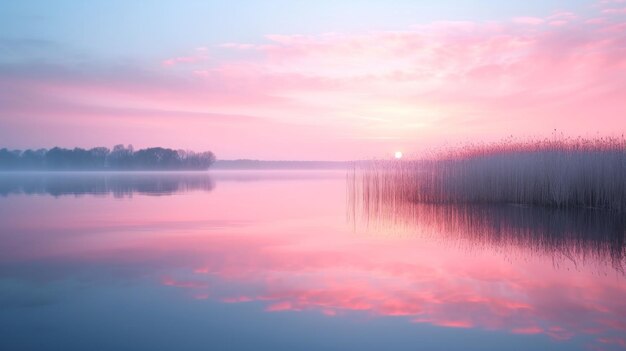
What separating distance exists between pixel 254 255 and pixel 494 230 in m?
3.89

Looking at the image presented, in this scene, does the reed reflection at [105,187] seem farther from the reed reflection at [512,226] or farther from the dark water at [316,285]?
the reed reflection at [512,226]

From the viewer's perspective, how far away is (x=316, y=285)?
4344mm

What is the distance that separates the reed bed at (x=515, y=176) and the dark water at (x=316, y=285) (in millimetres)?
1777

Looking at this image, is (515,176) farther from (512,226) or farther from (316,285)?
(316,285)

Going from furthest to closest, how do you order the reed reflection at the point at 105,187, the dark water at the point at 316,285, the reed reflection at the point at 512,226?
1. the reed reflection at the point at 105,187
2. the reed reflection at the point at 512,226
3. the dark water at the point at 316,285

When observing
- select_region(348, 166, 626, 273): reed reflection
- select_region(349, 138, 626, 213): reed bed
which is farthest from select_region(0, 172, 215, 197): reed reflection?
select_region(348, 166, 626, 273): reed reflection

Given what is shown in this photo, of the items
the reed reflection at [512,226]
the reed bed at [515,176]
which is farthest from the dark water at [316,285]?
the reed bed at [515,176]

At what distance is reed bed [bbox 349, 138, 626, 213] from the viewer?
9688 mm

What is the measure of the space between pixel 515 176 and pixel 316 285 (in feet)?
27.7

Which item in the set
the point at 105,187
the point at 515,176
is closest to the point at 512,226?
the point at 515,176

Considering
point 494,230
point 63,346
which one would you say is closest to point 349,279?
point 63,346

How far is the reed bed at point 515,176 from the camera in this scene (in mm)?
9688

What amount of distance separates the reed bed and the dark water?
1777mm

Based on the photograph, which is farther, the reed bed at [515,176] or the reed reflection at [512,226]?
the reed bed at [515,176]
